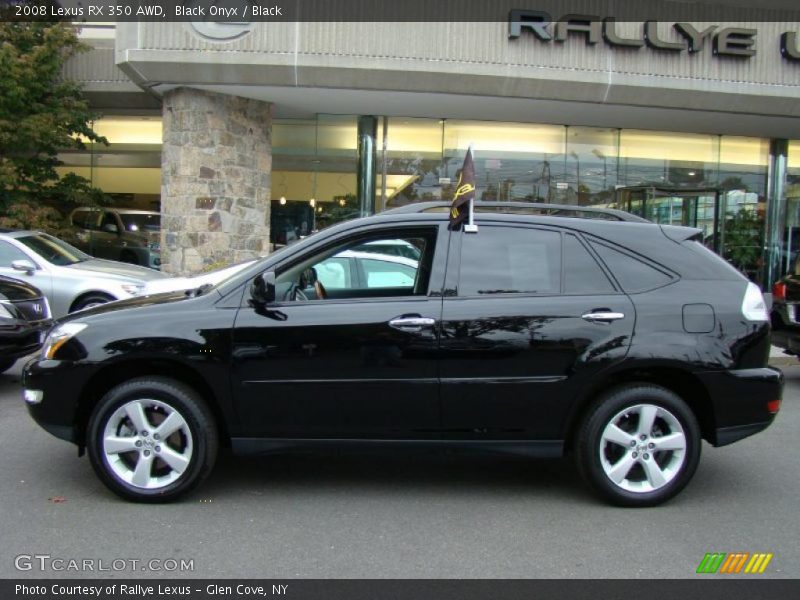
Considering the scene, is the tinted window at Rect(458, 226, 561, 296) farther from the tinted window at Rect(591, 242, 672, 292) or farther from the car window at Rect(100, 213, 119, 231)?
the car window at Rect(100, 213, 119, 231)

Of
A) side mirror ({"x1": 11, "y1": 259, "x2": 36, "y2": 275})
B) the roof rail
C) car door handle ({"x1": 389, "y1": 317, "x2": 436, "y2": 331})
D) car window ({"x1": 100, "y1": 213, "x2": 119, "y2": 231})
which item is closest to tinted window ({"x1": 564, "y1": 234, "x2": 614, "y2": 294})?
the roof rail

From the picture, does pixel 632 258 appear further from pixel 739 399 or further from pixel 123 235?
pixel 123 235

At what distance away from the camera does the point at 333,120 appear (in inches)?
606

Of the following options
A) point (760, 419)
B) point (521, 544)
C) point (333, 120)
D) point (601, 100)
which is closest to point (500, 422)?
point (521, 544)

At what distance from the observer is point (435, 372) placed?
13.7 ft

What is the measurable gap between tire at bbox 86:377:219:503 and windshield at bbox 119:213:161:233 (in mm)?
12543

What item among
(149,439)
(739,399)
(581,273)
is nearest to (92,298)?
(149,439)

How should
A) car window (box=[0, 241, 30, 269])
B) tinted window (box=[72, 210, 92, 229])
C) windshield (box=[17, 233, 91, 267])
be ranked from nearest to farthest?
1. car window (box=[0, 241, 30, 269])
2. windshield (box=[17, 233, 91, 267])
3. tinted window (box=[72, 210, 92, 229])

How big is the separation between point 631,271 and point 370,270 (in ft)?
6.60

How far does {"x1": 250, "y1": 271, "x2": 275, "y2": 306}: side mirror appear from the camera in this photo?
13.6 ft

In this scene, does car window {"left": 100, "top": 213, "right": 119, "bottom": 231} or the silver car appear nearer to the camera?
the silver car

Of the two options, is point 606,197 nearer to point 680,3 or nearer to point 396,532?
point 680,3

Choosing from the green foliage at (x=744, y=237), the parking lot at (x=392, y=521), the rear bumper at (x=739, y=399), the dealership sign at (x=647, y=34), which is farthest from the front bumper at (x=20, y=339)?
the green foliage at (x=744, y=237)

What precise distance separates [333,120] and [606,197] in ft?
21.7
